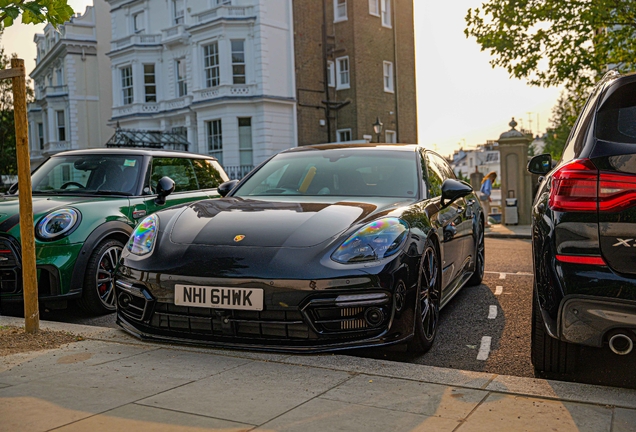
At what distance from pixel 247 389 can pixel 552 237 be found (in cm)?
170

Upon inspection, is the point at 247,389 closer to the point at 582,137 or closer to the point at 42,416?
the point at 42,416

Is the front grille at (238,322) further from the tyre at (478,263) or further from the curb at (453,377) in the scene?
the tyre at (478,263)

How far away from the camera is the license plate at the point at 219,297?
13.2ft

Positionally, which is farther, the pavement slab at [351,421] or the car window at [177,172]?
the car window at [177,172]

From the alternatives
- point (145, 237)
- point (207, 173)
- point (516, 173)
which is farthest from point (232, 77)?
point (145, 237)

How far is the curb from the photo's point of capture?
3.39 m

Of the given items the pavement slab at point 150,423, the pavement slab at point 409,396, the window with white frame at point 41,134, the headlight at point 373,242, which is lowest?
the pavement slab at point 409,396

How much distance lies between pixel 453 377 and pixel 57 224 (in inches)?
145

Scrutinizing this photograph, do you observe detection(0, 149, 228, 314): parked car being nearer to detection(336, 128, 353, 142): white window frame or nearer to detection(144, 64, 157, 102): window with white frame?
detection(336, 128, 353, 142): white window frame

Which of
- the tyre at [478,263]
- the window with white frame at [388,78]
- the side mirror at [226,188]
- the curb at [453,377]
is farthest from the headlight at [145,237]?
the window with white frame at [388,78]

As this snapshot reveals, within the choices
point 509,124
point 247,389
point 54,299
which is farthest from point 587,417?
point 509,124

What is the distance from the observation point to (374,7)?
115 feet

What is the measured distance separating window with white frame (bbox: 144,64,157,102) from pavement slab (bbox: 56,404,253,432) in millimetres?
34466

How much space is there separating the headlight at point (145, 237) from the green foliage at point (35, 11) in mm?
1523
